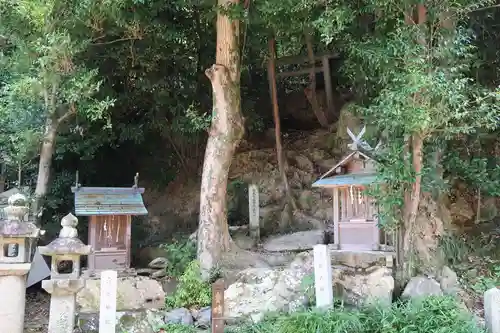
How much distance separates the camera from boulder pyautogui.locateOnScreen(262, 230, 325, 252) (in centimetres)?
979

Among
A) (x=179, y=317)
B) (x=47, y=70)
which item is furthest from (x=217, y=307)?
(x=47, y=70)

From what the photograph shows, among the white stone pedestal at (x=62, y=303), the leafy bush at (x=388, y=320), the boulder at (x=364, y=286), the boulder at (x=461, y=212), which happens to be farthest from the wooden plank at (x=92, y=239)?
the boulder at (x=461, y=212)

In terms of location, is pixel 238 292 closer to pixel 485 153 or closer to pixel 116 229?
pixel 116 229

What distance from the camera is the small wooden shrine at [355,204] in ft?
24.5

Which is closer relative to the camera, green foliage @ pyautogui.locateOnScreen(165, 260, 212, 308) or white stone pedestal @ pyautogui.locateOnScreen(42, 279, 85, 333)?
white stone pedestal @ pyautogui.locateOnScreen(42, 279, 85, 333)

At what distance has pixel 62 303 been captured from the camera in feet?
20.9

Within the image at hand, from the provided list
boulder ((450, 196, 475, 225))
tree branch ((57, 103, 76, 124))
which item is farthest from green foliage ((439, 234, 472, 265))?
tree branch ((57, 103, 76, 124))

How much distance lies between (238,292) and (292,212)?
186 inches

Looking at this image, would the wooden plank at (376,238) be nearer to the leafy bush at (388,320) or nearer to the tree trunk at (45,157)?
the leafy bush at (388,320)

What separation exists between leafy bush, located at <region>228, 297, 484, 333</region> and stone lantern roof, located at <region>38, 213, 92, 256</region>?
288 cm

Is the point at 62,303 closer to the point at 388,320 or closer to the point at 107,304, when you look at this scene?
the point at 107,304

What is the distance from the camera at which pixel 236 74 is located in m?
8.88

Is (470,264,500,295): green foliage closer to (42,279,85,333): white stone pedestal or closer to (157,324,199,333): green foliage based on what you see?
(157,324,199,333): green foliage

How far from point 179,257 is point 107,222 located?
5.17ft
